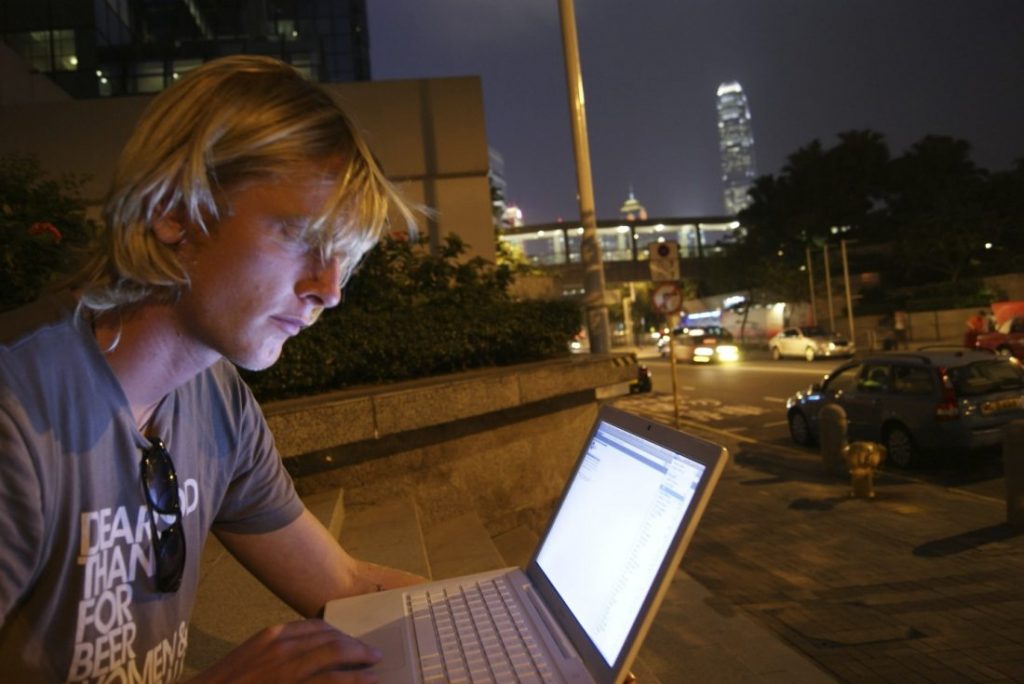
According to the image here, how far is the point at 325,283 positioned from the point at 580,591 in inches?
30.3

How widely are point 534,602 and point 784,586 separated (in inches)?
175

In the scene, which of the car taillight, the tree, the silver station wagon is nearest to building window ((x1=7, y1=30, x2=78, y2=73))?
the silver station wagon

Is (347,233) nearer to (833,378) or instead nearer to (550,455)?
(550,455)

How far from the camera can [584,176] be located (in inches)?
364

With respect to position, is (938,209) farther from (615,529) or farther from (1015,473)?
(615,529)

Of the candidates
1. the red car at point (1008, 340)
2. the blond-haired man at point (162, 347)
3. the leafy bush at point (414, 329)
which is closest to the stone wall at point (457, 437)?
the leafy bush at point (414, 329)

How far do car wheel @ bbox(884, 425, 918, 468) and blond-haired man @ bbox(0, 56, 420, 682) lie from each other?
32.7 feet

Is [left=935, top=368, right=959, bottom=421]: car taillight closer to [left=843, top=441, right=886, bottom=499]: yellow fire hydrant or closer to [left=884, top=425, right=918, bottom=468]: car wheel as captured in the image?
[left=884, top=425, right=918, bottom=468]: car wheel

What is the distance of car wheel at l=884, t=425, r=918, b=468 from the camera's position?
9727 mm

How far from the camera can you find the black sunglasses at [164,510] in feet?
4.38

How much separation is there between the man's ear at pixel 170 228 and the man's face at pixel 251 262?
12mm

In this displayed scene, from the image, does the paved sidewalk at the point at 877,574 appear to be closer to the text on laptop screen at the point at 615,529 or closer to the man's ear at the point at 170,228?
the text on laptop screen at the point at 615,529

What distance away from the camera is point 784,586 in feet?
18.1

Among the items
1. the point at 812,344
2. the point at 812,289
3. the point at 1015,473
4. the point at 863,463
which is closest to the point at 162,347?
the point at 1015,473
